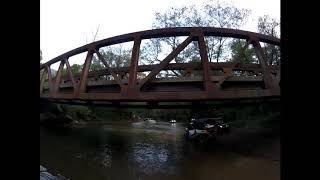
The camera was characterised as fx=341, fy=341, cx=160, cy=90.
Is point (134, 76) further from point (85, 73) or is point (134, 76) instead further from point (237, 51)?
point (237, 51)

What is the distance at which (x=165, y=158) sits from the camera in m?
17.9

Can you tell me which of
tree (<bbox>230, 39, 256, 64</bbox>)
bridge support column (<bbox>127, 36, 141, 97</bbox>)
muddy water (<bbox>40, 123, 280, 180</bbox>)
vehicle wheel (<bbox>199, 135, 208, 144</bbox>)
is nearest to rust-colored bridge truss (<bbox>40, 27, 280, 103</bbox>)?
bridge support column (<bbox>127, 36, 141, 97</bbox>)

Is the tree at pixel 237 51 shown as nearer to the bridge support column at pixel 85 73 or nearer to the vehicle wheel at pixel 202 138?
the vehicle wheel at pixel 202 138

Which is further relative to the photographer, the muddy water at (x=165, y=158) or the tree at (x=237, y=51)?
the tree at (x=237, y=51)

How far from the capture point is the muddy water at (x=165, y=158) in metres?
14.6

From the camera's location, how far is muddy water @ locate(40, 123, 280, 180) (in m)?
14.6

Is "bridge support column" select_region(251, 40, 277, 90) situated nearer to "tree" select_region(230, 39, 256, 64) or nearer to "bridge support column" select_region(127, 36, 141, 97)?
"bridge support column" select_region(127, 36, 141, 97)

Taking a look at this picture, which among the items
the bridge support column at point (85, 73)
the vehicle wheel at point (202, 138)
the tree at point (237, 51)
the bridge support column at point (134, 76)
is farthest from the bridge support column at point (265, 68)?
the tree at point (237, 51)

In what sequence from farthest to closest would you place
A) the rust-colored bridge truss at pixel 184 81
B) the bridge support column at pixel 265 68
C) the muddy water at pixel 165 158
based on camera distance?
the muddy water at pixel 165 158 < the bridge support column at pixel 265 68 < the rust-colored bridge truss at pixel 184 81
